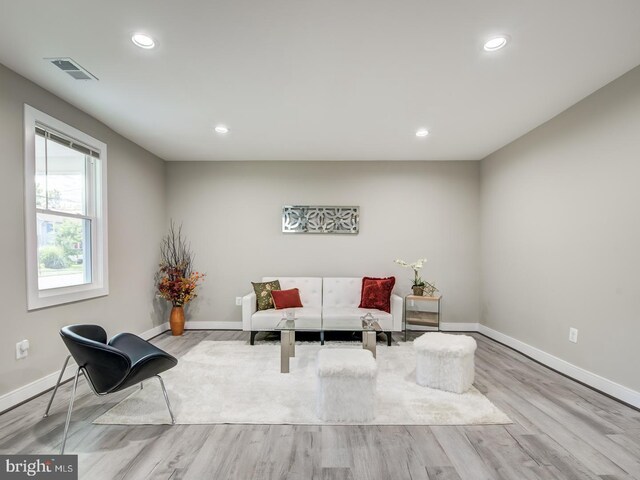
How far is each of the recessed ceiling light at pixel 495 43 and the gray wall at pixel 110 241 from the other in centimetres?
347

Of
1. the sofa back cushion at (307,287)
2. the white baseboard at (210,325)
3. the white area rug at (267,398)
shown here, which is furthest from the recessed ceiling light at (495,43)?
the white baseboard at (210,325)

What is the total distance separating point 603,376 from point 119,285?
4.88 metres

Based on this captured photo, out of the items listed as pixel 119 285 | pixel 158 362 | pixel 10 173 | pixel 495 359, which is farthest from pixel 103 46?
pixel 495 359

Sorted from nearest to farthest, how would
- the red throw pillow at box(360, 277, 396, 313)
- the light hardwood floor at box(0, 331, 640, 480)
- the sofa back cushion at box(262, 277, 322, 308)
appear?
the light hardwood floor at box(0, 331, 640, 480) < the red throw pillow at box(360, 277, 396, 313) < the sofa back cushion at box(262, 277, 322, 308)

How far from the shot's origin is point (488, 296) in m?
4.55

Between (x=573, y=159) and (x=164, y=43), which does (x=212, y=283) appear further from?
(x=573, y=159)

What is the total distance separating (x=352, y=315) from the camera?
3.82 m

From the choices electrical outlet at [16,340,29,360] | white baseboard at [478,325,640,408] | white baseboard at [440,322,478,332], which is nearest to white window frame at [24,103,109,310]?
electrical outlet at [16,340,29,360]

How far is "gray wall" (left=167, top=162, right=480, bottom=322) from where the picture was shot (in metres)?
4.82

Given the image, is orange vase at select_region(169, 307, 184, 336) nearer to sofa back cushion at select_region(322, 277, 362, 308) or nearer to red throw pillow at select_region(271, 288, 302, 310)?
red throw pillow at select_region(271, 288, 302, 310)

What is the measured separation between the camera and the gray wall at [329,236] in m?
4.82

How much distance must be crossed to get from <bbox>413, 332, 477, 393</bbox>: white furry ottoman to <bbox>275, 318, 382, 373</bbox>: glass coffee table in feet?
1.50

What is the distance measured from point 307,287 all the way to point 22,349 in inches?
118

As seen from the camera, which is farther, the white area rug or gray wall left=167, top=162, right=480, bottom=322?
gray wall left=167, top=162, right=480, bottom=322
